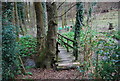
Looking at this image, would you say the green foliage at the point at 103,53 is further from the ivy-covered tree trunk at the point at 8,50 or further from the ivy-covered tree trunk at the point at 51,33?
the ivy-covered tree trunk at the point at 8,50

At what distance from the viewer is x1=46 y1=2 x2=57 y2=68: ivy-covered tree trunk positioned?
244 inches

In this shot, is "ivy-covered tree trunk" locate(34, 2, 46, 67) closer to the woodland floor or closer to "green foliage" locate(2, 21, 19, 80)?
the woodland floor

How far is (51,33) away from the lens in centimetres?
653

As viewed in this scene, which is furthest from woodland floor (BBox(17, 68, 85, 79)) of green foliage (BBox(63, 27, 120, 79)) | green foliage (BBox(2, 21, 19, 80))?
green foliage (BBox(63, 27, 120, 79))

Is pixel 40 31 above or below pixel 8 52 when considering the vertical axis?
above

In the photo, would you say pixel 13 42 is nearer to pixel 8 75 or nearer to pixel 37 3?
pixel 8 75

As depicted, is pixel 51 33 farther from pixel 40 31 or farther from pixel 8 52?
pixel 8 52

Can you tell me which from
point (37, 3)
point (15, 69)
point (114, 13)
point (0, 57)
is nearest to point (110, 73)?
point (114, 13)

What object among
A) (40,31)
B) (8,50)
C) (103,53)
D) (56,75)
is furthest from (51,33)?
(103,53)

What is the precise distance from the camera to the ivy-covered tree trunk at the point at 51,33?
6.19 metres

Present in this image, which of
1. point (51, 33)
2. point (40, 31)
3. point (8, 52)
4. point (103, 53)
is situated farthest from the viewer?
point (40, 31)

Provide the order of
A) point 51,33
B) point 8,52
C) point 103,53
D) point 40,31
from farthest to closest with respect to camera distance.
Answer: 1. point 40,31
2. point 51,33
3. point 8,52
4. point 103,53

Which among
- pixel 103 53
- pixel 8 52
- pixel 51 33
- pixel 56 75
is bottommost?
pixel 56 75

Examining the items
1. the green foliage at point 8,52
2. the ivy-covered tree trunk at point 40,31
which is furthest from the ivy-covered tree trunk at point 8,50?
the ivy-covered tree trunk at point 40,31
